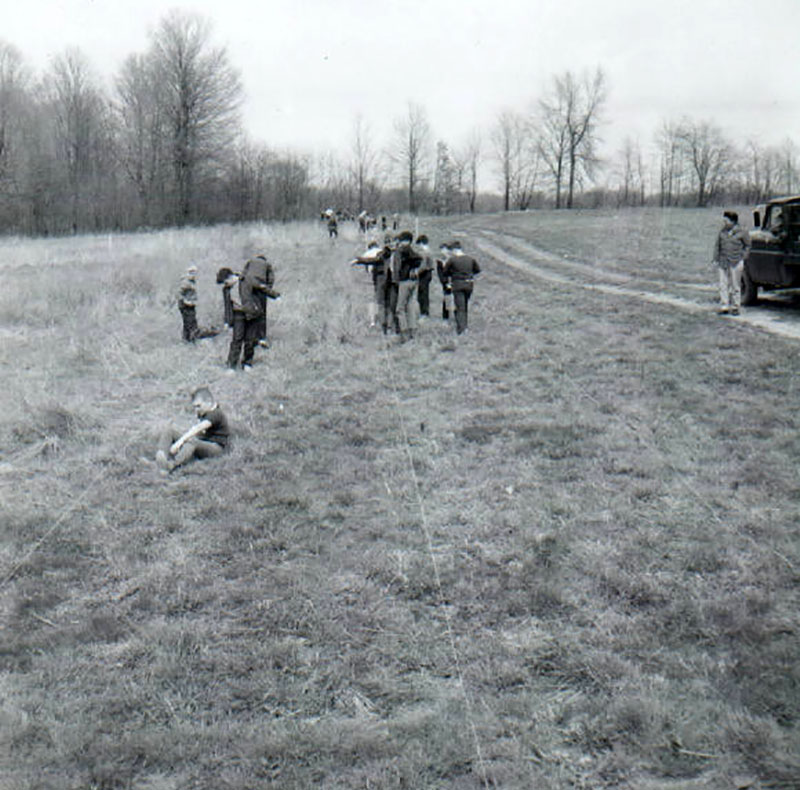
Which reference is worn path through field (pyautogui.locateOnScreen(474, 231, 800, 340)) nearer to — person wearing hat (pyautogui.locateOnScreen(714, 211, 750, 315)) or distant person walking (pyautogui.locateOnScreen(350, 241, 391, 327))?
person wearing hat (pyautogui.locateOnScreen(714, 211, 750, 315))

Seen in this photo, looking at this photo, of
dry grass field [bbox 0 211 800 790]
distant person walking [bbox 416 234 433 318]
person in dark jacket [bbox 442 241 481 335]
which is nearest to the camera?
dry grass field [bbox 0 211 800 790]

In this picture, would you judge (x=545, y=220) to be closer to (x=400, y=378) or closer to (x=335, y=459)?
(x=400, y=378)

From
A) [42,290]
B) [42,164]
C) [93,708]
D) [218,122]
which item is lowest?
[93,708]

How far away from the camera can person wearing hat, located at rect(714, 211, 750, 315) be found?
1363 cm

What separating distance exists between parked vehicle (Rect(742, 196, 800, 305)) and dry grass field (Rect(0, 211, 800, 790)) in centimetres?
262

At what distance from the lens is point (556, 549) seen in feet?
18.9

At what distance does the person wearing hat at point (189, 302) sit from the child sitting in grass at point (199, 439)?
18.9 feet

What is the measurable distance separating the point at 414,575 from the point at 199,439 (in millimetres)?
3409

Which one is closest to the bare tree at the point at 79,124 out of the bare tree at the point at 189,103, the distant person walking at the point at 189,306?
the bare tree at the point at 189,103

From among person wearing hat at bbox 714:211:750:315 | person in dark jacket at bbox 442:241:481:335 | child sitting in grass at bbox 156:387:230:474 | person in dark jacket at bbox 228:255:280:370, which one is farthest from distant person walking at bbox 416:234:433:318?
child sitting in grass at bbox 156:387:230:474

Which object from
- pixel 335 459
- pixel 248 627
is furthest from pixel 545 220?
pixel 248 627

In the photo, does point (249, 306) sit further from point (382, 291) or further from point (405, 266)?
point (382, 291)

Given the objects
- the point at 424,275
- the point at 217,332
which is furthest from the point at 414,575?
the point at 217,332

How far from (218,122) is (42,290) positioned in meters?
39.6
